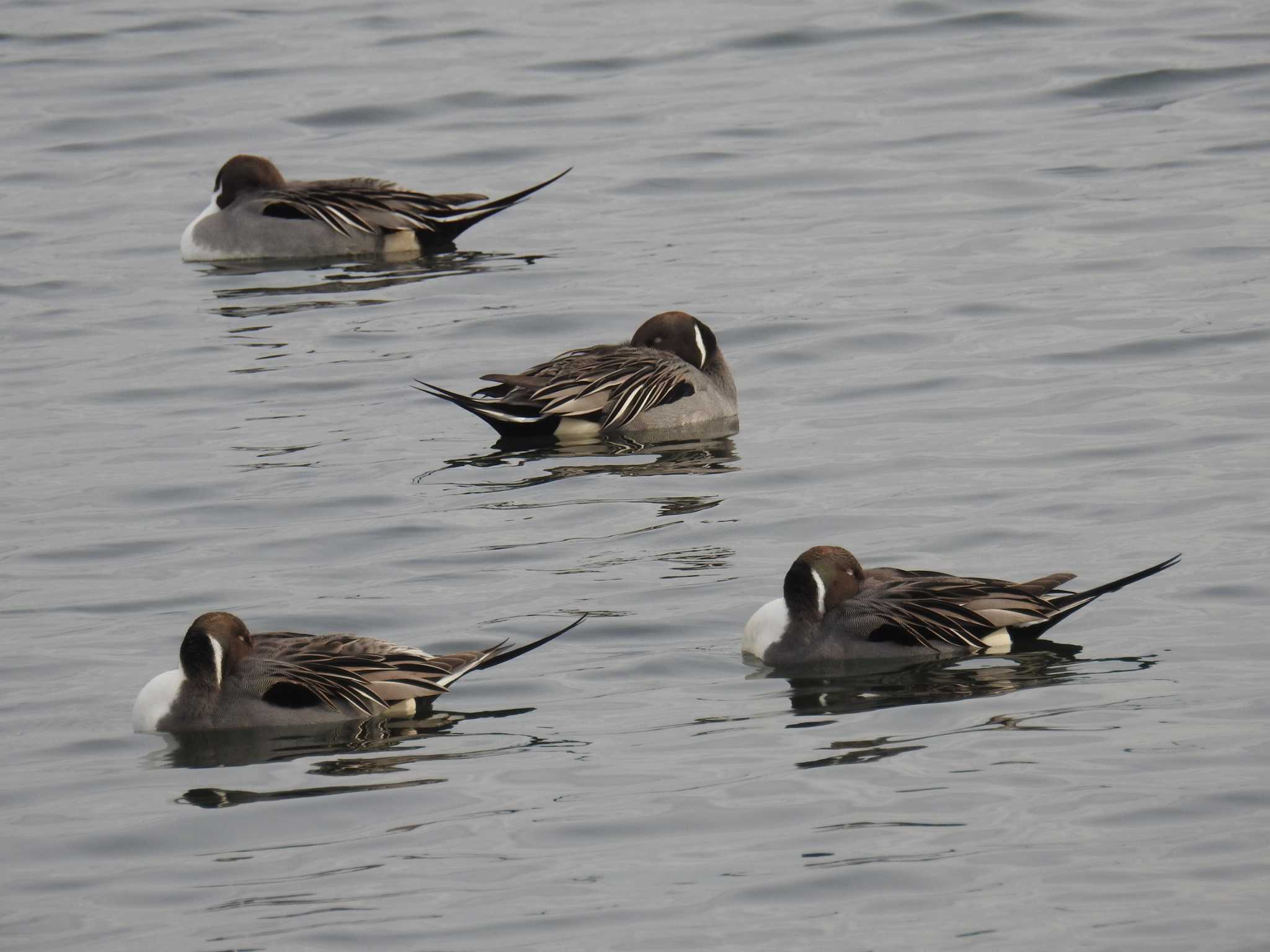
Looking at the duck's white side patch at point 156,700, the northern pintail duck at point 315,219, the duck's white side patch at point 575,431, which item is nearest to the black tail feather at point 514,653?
the duck's white side patch at point 156,700

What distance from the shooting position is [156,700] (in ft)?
25.8

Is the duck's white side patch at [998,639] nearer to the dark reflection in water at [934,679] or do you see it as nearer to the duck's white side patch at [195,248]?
the dark reflection in water at [934,679]

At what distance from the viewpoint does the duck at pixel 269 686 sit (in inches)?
310

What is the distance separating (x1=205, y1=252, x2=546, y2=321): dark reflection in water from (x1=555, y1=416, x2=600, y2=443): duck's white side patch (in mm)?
3181

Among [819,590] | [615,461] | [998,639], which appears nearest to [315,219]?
[615,461]

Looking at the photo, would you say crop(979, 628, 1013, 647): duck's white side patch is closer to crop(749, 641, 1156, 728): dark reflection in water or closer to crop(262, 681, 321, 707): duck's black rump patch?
crop(749, 641, 1156, 728): dark reflection in water

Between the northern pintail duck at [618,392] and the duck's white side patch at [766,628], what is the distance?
11.9ft

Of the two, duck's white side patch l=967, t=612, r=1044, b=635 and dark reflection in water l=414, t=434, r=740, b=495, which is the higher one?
dark reflection in water l=414, t=434, r=740, b=495

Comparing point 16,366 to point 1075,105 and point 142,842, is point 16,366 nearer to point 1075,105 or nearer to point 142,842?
point 142,842

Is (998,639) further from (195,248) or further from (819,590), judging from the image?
(195,248)

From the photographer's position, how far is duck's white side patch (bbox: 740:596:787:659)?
841 cm

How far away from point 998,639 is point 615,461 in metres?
3.78

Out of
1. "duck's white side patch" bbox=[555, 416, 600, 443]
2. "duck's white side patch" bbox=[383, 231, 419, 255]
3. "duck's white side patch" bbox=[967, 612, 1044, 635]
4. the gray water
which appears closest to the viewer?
the gray water

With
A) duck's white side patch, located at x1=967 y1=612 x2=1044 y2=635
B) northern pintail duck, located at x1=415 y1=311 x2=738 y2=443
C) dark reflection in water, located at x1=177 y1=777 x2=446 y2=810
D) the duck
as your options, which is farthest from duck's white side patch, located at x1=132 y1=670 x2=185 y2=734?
northern pintail duck, located at x1=415 y1=311 x2=738 y2=443
